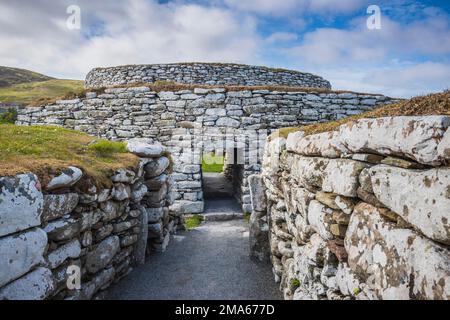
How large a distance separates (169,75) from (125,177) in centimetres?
1275

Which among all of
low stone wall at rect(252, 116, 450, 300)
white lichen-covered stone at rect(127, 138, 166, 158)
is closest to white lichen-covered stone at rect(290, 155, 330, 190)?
low stone wall at rect(252, 116, 450, 300)

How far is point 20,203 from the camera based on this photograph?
283 centimetres

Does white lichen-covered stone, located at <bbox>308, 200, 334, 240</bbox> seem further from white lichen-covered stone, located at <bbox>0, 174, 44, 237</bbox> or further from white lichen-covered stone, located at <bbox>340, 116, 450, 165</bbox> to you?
white lichen-covered stone, located at <bbox>0, 174, 44, 237</bbox>

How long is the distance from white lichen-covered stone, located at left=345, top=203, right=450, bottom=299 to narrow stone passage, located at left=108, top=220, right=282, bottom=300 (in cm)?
304

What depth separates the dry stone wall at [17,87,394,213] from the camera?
11000 mm

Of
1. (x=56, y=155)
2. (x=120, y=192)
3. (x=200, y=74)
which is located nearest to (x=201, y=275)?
(x=120, y=192)

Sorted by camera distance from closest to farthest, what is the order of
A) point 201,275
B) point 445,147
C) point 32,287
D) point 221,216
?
point 445,147 → point 32,287 → point 201,275 → point 221,216

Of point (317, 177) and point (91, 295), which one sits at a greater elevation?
point (317, 177)

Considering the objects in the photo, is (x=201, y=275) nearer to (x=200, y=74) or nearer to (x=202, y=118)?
(x=202, y=118)

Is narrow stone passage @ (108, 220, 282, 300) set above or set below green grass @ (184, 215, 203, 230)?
above

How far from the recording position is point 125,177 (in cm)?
512

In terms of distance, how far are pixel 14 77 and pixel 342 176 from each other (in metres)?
74.7
